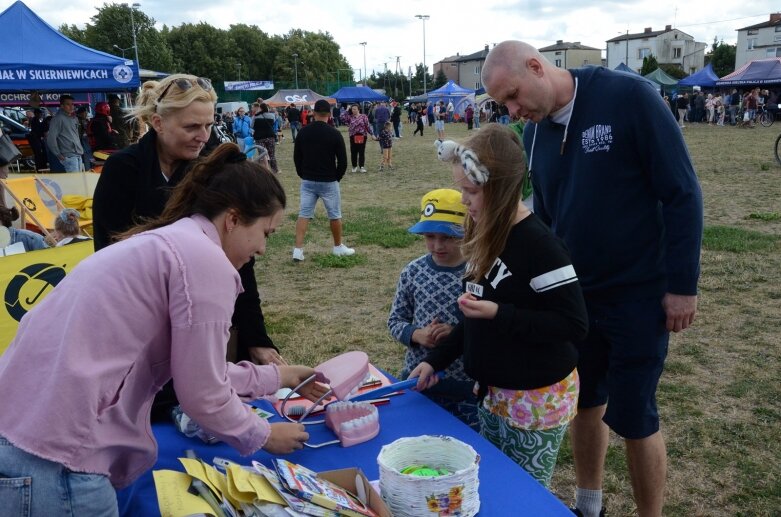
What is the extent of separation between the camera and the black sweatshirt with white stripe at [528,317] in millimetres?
1863

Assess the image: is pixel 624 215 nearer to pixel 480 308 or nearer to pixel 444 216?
pixel 444 216

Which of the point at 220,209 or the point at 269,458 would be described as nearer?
the point at 220,209

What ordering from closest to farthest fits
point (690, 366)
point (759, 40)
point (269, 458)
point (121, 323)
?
point (121, 323), point (269, 458), point (690, 366), point (759, 40)

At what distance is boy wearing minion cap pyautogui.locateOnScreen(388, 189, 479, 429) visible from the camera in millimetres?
2338

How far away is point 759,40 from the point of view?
2477 inches

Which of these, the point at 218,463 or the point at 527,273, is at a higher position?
the point at 527,273

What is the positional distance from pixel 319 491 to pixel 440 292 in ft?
3.64

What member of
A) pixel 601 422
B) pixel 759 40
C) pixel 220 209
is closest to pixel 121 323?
pixel 220 209

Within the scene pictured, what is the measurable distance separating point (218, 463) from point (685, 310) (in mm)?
1580

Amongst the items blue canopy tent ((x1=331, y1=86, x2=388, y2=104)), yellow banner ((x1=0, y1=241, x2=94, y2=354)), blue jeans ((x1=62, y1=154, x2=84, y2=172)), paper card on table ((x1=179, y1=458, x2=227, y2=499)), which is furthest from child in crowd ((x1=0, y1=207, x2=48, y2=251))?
blue canopy tent ((x1=331, y1=86, x2=388, y2=104))

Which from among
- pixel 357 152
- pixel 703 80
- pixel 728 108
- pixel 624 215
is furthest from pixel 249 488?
pixel 703 80

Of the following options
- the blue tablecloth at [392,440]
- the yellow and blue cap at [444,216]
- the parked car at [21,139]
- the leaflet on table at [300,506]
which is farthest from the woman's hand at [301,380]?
the parked car at [21,139]

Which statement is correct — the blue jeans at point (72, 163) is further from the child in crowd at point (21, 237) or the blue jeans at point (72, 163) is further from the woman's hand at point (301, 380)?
the woman's hand at point (301, 380)

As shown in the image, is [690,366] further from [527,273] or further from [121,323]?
[121,323]
